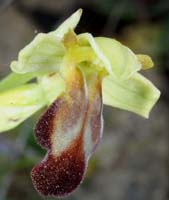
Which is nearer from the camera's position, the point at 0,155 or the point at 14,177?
the point at 0,155

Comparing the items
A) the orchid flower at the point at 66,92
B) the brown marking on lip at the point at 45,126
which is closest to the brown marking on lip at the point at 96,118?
the orchid flower at the point at 66,92

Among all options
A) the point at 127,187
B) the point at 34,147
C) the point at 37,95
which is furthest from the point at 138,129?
the point at 37,95

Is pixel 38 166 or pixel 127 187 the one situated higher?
pixel 38 166

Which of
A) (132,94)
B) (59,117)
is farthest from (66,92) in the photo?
(132,94)

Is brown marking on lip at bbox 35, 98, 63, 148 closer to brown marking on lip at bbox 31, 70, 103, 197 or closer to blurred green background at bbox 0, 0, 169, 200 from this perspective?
brown marking on lip at bbox 31, 70, 103, 197

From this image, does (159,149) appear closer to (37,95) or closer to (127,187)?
(127,187)

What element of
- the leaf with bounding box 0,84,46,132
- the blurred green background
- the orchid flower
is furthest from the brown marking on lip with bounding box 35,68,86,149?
the blurred green background

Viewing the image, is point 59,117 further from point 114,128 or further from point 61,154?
point 114,128
